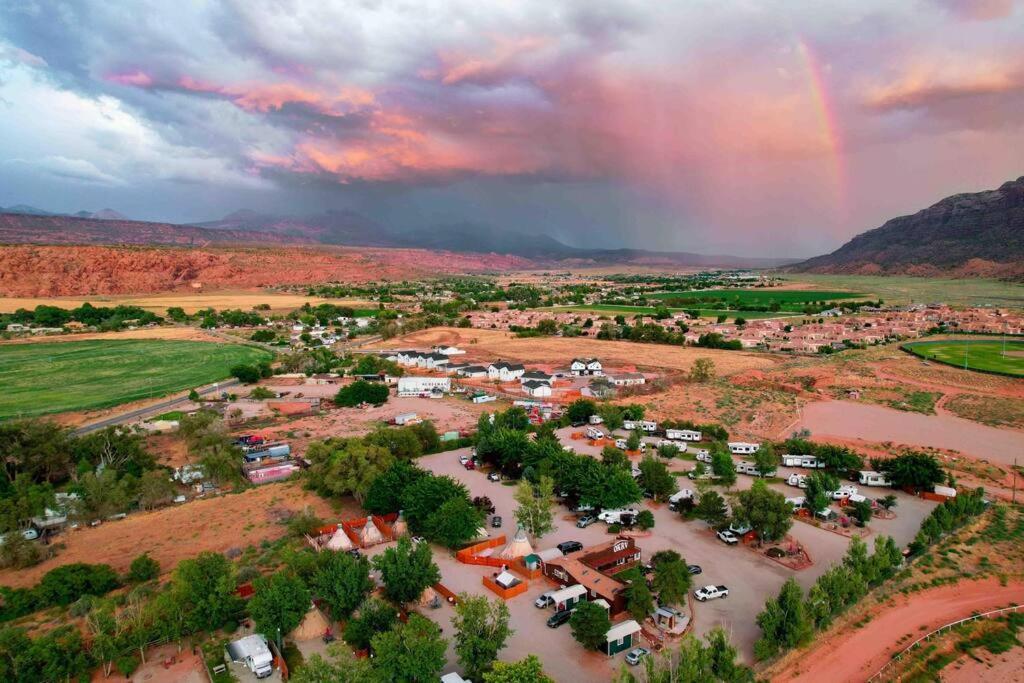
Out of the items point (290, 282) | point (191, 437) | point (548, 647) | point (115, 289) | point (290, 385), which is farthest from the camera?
point (290, 282)

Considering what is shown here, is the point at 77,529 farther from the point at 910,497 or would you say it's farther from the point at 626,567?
Result: the point at 910,497

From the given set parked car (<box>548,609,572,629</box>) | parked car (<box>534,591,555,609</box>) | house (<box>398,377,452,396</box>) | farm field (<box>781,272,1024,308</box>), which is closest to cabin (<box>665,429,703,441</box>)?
parked car (<box>534,591,555,609</box>)

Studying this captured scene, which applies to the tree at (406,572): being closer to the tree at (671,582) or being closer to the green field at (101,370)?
the tree at (671,582)

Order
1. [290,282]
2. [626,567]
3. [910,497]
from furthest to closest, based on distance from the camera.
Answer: [290,282], [910,497], [626,567]

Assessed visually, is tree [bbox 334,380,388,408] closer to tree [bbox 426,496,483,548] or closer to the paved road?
the paved road

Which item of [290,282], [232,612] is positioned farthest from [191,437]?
[290,282]
